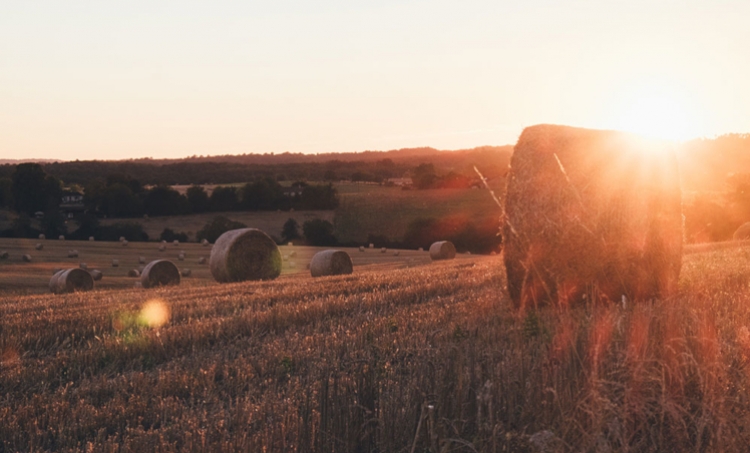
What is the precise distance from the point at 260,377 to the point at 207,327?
2.66 meters

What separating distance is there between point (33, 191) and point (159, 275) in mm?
41572

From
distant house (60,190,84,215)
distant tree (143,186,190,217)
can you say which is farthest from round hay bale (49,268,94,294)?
distant tree (143,186,190,217)

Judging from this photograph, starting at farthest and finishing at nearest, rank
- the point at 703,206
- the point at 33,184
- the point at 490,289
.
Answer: the point at 33,184, the point at 703,206, the point at 490,289

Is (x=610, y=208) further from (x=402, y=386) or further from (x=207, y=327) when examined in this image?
(x=402, y=386)

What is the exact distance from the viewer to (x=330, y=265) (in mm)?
26219

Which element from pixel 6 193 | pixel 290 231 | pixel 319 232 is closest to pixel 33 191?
pixel 6 193

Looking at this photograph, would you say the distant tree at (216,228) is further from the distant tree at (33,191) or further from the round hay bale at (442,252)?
the round hay bale at (442,252)

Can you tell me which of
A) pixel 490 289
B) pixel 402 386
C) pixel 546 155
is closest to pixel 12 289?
pixel 490 289

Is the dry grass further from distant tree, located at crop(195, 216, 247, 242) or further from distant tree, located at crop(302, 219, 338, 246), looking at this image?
distant tree, located at crop(195, 216, 247, 242)

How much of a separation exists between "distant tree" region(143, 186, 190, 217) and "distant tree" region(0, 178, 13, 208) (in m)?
10.9

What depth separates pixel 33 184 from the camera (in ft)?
204

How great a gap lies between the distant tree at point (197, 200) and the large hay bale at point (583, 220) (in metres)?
58.0

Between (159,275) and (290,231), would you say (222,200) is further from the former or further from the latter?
(159,275)

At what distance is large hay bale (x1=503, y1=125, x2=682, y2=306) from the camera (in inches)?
421
